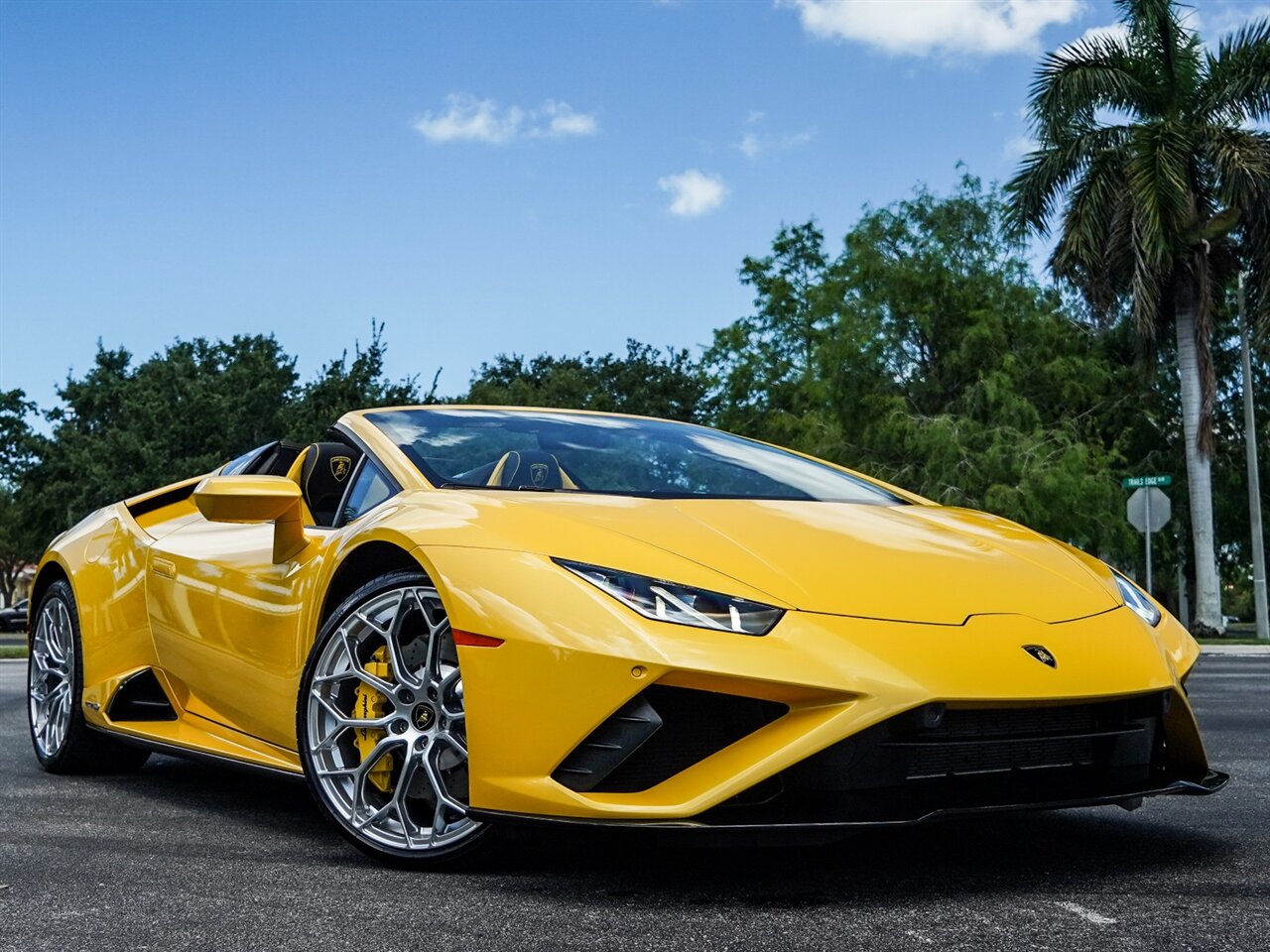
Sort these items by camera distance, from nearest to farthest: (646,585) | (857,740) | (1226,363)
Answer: (857,740), (646,585), (1226,363)

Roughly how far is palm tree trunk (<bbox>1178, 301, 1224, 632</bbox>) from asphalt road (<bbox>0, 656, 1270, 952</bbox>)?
72.8 ft

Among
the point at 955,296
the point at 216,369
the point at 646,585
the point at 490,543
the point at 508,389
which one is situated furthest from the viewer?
the point at 508,389

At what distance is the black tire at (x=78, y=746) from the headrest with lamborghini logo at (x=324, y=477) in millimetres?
1272

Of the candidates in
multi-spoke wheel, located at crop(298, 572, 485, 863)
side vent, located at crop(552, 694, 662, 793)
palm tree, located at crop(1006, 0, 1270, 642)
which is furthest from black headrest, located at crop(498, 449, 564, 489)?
palm tree, located at crop(1006, 0, 1270, 642)

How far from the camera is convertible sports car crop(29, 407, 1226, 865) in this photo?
112 inches

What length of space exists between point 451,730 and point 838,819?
91 centimetres

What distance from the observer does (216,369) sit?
152 ft

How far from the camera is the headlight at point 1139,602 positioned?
3.54 metres

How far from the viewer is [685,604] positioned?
9.68 ft

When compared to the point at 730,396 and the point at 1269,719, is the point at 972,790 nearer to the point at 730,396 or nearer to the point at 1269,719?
the point at 1269,719

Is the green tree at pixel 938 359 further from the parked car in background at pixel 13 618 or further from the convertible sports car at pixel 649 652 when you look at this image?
the parked car in background at pixel 13 618

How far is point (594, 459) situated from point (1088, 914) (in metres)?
2.00

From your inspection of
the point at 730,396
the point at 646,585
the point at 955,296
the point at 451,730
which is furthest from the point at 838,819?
the point at 730,396

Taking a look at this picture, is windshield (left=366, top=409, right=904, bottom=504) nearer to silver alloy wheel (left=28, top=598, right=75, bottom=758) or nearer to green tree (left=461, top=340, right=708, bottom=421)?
silver alloy wheel (left=28, top=598, right=75, bottom=758)
